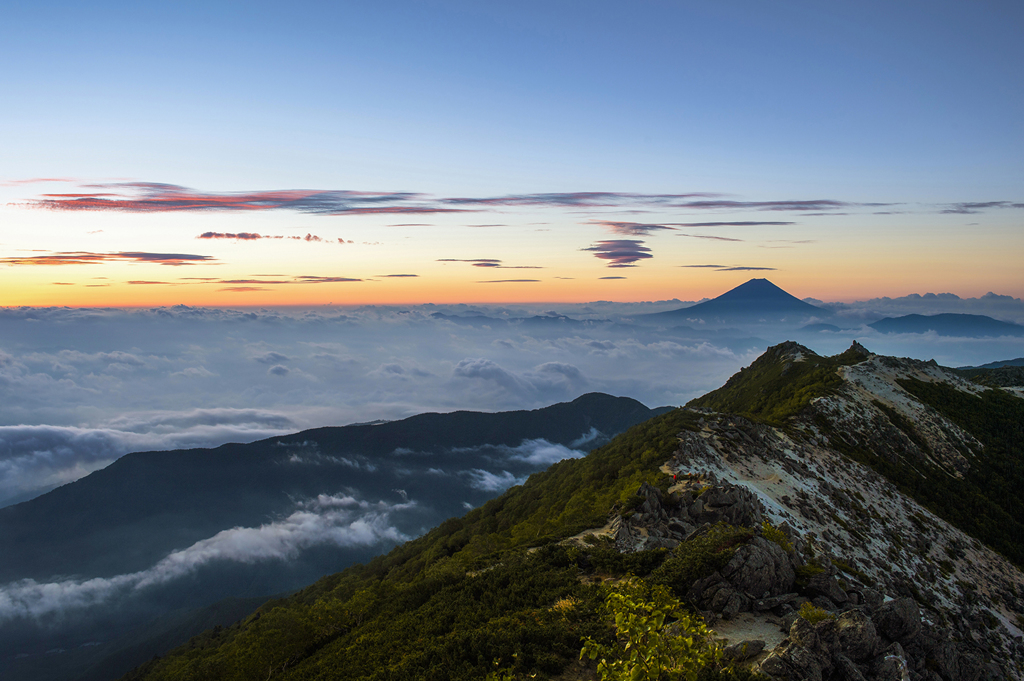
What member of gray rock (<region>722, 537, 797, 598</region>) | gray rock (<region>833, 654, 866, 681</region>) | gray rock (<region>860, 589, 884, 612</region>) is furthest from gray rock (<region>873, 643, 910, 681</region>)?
gray rock (<region>722, 537, 797, 598</region>)

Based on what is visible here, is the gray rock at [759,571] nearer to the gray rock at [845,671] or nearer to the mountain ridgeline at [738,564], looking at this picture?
the mountain ridgeline at [738,564]

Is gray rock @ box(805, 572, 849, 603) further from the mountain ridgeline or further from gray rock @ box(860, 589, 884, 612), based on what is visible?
gray rock @ box(860, 589, 884, 612)

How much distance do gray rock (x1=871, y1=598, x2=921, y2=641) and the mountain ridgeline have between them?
0.08 metres

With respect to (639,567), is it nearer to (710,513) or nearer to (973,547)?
(710,513)

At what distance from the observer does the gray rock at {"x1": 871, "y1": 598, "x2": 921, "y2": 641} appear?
21.5m

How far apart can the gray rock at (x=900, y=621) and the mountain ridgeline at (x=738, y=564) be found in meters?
0.08

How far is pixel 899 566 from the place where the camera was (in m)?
47.0

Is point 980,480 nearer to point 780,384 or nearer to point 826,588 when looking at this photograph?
point 780,384

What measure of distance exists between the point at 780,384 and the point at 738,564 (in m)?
85.8

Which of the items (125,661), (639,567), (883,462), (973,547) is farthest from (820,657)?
(125,661)

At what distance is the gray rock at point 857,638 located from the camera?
18312 millimetres

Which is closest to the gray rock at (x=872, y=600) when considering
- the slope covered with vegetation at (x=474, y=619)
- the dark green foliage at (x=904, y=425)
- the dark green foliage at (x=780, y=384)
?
the slope covered with vegetation at (x=474, y=619)

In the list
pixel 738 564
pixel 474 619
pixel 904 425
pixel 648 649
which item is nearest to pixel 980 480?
pixel 904 425

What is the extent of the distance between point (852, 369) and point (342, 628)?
321 feet
